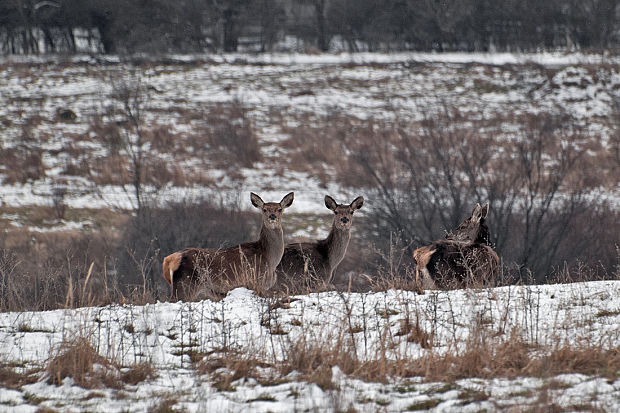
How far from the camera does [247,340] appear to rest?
6.22 metres

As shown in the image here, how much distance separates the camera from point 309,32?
1893 inches

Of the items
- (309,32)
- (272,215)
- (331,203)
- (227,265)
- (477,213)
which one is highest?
(309,32)

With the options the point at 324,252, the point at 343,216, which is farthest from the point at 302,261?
the point at 343,216

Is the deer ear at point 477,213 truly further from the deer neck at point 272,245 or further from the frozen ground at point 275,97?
the frozen ground at point 275,97

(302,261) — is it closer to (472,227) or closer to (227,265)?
(227,265)

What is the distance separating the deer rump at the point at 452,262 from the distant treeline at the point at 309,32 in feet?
121

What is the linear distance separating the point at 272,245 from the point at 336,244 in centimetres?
113

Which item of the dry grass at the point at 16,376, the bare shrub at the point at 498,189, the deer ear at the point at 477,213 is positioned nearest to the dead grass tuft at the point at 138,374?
the dry grass at the point at 16,376

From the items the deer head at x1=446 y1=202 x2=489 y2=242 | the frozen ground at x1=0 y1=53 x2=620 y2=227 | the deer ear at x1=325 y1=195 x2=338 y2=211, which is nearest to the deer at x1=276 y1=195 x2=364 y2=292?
the deer ear at x1=325 y1=195 x2=338 y2=211

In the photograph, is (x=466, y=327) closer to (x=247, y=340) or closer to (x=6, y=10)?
(x=247, y=340)

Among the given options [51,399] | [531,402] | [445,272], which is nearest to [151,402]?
[51,399]

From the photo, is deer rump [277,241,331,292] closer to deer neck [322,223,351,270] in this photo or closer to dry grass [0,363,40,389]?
deer neck [322,223,351,270]

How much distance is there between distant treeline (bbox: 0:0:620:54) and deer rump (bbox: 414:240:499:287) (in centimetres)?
3702

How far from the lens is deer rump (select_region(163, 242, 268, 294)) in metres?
8.66
